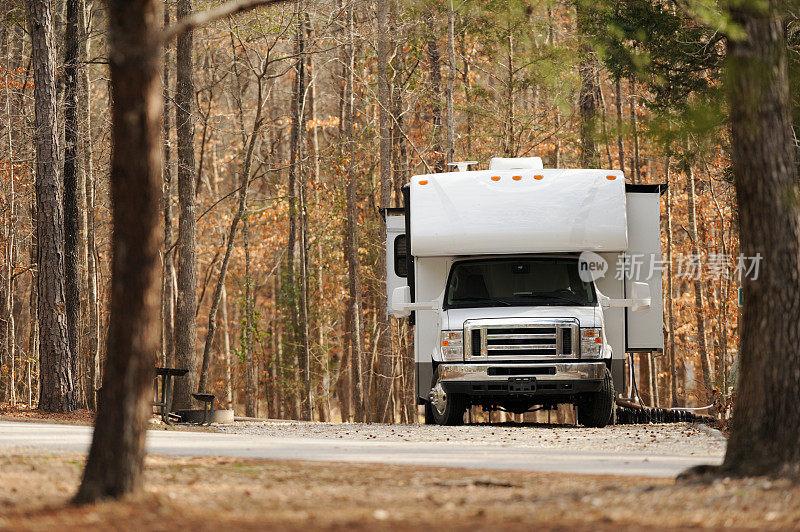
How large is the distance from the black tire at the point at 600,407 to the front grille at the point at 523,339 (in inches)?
31.0

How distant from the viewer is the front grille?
49.7 ft

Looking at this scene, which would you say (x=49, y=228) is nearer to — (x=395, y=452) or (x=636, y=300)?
(x=395, y=452)

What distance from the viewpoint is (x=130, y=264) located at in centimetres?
702

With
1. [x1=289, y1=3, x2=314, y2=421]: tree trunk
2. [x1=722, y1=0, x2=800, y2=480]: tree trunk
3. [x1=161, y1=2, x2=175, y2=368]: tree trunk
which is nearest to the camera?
[x1=722, y1=0, x2=800, y2=480]: tree trunk

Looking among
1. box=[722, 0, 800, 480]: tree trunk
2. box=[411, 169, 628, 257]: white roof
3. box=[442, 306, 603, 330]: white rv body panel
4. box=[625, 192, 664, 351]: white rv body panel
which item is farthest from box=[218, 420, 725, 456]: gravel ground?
box=[722, 0, 800, 480]: tree trunk

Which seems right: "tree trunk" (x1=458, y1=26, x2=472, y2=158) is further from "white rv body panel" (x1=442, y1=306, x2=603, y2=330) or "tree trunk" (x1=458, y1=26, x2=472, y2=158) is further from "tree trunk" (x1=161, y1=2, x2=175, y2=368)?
"white rv body panel" (x1=442, y1=306, x2=603, y2=330)

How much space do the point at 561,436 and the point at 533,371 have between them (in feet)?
5.03

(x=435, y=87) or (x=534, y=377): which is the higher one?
(x=435, y=87)

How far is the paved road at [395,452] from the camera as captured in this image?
9773 millimetres

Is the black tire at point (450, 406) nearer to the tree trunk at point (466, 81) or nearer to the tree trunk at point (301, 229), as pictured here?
the tree trunk at point (301, 229)

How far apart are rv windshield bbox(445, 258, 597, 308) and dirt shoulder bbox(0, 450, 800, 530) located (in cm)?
685

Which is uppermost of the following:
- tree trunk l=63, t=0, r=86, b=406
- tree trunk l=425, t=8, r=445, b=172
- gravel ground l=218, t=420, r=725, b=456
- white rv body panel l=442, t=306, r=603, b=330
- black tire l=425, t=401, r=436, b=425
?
tree trunk l=425, t=8, r=445, b=172

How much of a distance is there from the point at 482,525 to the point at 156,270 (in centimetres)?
257

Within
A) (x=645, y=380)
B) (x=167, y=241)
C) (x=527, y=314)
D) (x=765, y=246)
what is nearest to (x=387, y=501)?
(x=765, y=246)
